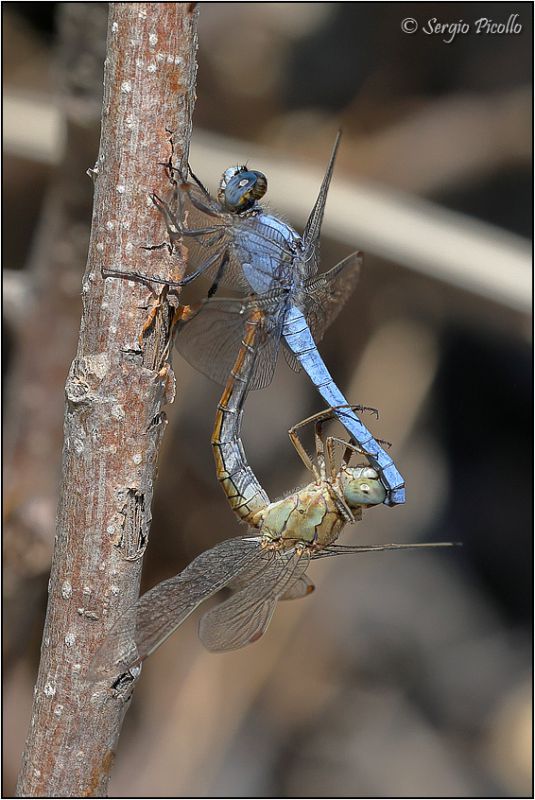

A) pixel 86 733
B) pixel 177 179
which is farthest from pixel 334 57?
pixel 86 733

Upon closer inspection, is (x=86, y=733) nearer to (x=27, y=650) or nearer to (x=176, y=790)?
(x=27, y=650)

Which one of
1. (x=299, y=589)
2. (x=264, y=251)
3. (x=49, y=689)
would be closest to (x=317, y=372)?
(x=264, y=251)

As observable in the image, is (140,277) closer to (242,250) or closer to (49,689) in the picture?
(242,250)

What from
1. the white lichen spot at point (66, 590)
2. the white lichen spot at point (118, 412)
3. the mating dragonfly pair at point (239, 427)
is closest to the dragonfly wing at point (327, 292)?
the mating dragonfly pair at point (239, 427)

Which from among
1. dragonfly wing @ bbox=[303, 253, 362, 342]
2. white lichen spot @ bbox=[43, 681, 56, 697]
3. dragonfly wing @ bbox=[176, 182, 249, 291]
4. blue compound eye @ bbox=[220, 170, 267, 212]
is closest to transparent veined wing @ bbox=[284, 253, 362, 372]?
dragonfly wing @ bbox=[303, 253, 362, 342]

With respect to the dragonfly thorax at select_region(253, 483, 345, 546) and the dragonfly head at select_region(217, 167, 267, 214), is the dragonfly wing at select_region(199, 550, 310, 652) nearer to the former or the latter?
the dragonfly thorax at select_region(253, 483, 345, 546)

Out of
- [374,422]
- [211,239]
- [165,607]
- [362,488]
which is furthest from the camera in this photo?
[374,422]
